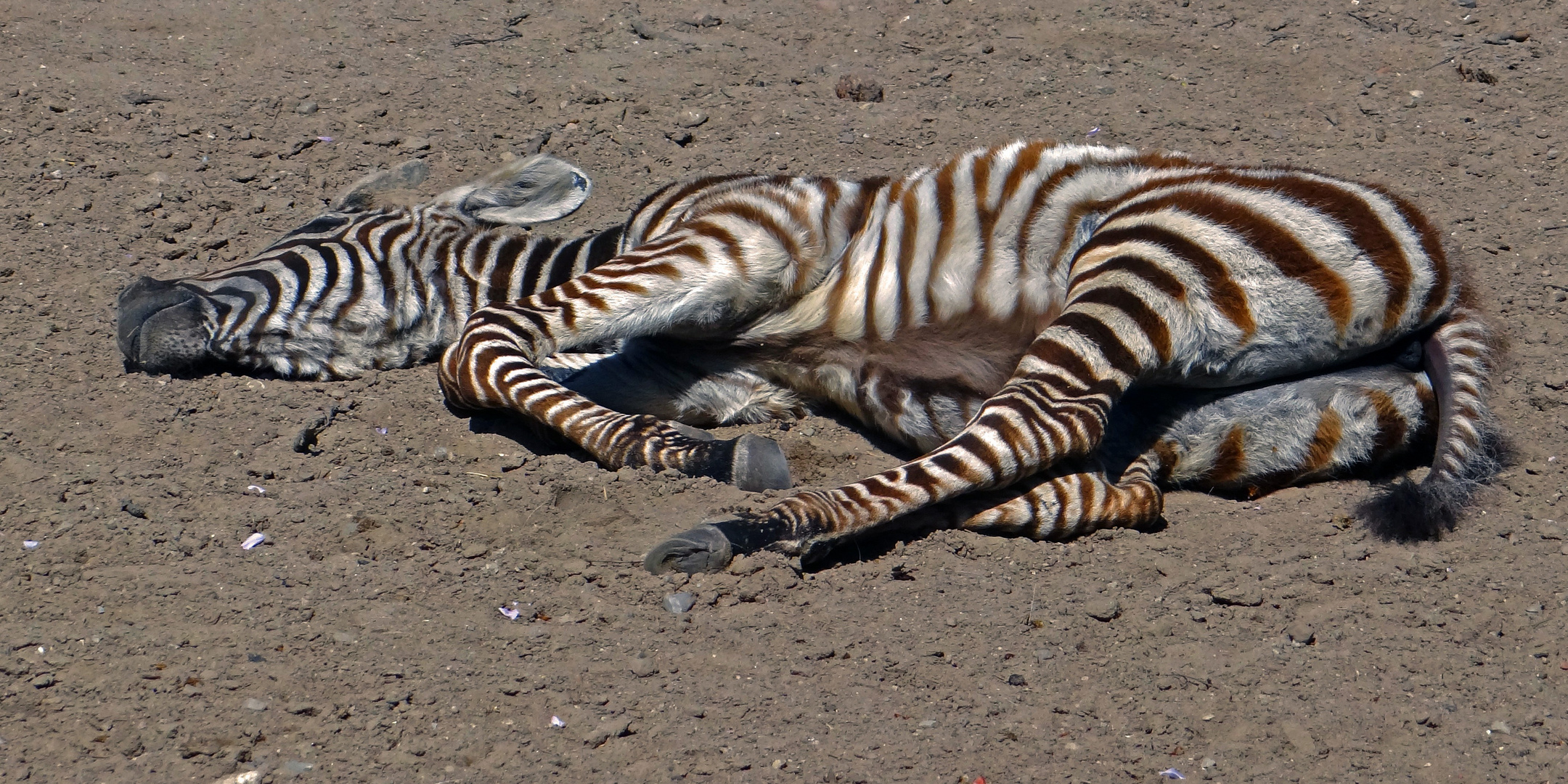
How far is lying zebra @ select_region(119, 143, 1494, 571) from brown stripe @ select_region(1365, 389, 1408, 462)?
10 mm

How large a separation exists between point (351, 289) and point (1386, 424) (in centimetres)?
441

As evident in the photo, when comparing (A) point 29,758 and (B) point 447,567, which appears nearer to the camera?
(A) point 29,758

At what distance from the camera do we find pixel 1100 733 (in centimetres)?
332

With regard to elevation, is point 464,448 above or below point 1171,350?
below

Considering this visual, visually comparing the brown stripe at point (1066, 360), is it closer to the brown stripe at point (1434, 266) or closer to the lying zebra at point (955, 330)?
the lying zebra at point (955, 330)

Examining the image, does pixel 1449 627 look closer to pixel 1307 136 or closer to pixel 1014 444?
pixel 1014 444

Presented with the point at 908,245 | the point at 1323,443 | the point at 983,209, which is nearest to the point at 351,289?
the point at 908,245

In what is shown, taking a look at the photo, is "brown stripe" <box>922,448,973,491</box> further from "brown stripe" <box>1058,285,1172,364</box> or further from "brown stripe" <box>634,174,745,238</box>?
"brown stripe" <box>634,174,745,238</box>

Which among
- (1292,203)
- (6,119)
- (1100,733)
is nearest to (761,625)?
(1100,733)

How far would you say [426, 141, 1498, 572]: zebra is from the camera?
174 inches

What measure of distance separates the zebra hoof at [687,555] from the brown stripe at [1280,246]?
2207mm

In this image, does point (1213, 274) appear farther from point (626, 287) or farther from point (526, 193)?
point (526, 193)

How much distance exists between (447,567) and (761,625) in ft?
3.54

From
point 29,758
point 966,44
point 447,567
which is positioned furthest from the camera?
point 966,44
